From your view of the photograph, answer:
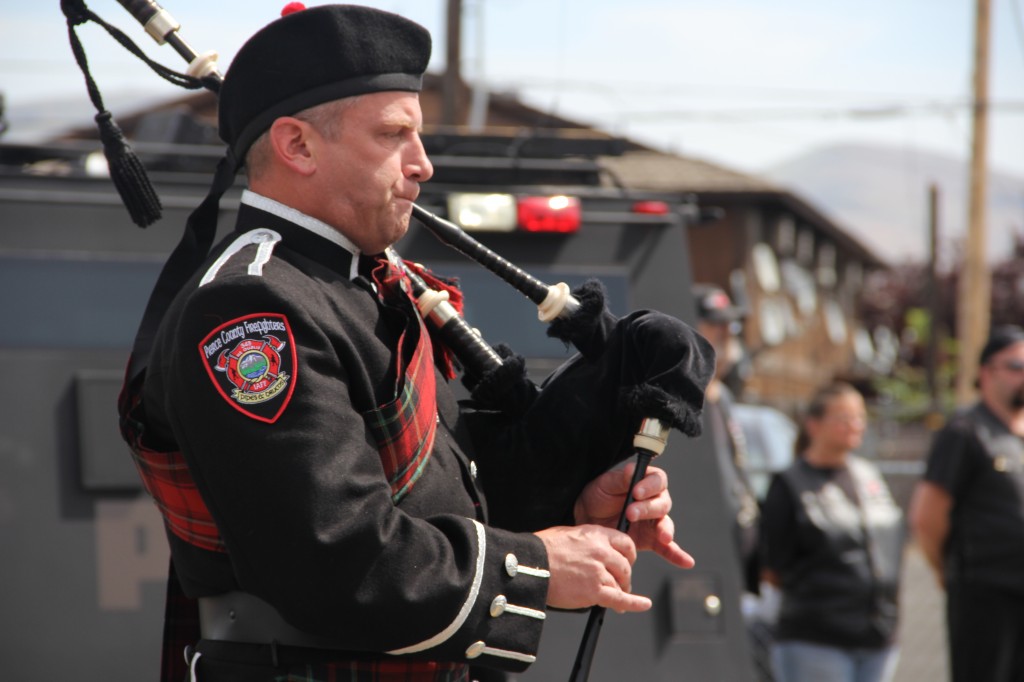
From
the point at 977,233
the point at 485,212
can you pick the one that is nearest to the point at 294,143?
the point at 485,212

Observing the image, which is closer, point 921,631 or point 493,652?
point 493,652

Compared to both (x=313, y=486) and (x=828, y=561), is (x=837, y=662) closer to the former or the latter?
(x=828, y=561)

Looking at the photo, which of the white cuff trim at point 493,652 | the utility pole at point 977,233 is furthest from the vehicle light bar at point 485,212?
the utility pole at point 977,233

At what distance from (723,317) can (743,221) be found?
18854mm

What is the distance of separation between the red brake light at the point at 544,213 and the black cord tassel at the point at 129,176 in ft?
5.08

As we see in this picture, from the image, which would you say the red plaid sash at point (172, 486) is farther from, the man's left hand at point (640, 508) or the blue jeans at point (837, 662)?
the blue jeans at point (837, 662)

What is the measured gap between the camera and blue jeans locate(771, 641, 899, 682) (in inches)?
214

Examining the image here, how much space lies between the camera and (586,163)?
4348mm

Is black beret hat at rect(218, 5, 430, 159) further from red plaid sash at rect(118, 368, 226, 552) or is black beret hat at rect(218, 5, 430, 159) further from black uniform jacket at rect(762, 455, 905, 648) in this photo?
black uniform jacket at rect(762, 455, 905, 648)

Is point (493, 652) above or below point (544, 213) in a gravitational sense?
below

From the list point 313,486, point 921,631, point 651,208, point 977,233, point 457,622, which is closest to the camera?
point 313,486

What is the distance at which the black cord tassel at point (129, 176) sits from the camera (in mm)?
2564

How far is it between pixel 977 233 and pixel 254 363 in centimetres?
1657

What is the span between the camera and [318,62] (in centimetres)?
213
